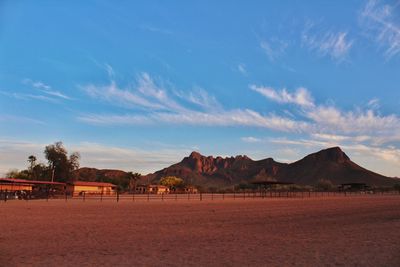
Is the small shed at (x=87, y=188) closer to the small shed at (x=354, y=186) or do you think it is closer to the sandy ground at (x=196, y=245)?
the small shed at (x=354, y=186)

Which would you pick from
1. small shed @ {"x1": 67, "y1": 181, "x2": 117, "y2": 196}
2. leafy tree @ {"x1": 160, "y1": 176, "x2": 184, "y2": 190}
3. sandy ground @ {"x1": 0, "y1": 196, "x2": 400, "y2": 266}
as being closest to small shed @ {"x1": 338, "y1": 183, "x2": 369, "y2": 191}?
leafy tree @ {"x1": 160, "y1": 176, "x2": 184, "y2": 190}

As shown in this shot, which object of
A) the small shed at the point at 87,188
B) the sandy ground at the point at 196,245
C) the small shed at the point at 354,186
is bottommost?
the sandy ground at the point at 196,245

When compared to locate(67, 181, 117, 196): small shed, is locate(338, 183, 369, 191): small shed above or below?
above

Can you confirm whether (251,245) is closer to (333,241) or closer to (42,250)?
(333,241)

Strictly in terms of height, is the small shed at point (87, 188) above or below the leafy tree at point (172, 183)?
below

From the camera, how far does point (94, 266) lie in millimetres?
9953

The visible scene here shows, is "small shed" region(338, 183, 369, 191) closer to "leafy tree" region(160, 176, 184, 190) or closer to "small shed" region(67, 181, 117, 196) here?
"leafy tree" region(160, 176, 184, 190)

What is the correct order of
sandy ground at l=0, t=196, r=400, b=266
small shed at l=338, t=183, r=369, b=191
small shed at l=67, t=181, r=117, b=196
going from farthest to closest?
small shed at l=338, t=183, r=369, b=191
small shed at l=67, t=181, r=117, b=196
sandy ground at l=0, t=196, r=400, b=266

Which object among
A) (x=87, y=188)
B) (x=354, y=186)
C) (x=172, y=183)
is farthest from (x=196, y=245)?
(x=172, y=183)

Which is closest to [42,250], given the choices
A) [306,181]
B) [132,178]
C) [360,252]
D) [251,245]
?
[251,245]

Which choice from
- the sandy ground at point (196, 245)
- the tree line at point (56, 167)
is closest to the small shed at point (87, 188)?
the tree line at point (56, 167)

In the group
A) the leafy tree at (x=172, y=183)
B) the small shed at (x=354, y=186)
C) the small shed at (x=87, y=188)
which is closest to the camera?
the small shed at (x=87, y=188)

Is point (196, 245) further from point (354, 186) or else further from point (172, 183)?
point (172, 183)

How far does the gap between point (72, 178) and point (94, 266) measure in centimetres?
8222
